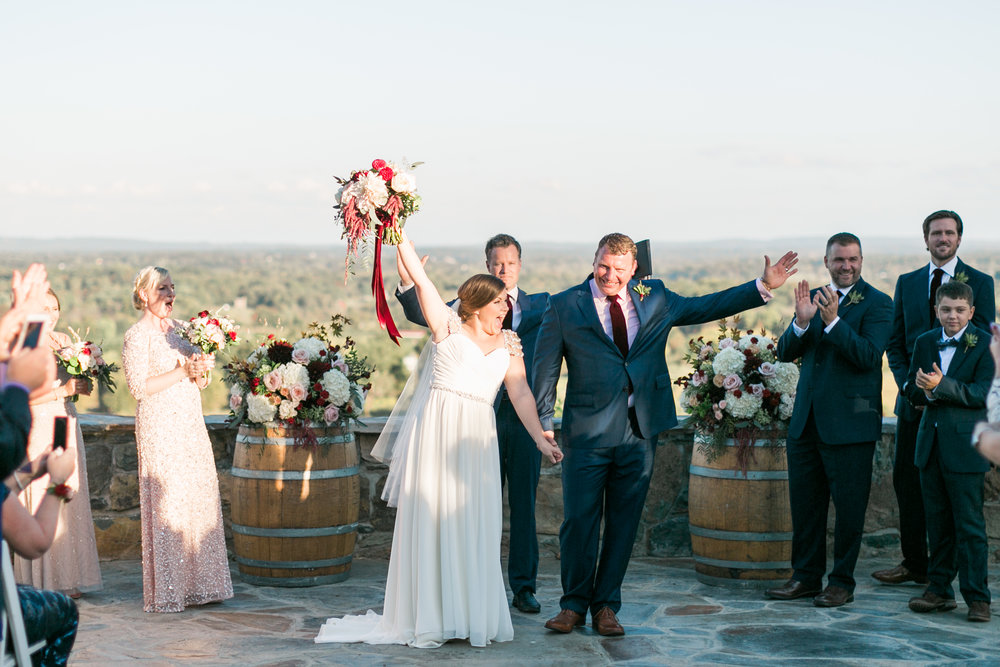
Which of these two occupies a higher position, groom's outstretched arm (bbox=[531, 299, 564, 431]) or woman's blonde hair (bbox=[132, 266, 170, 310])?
woman's blonde hair (bbox=[132, 266, 170, 310])

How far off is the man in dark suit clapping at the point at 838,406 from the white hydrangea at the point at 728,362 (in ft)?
1.36

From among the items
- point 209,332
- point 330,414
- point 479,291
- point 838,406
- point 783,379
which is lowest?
point 330,414

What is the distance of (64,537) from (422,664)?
8.71 ft

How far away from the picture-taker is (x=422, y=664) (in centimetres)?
520

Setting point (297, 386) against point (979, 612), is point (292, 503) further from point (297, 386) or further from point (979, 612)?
point (979, 612)

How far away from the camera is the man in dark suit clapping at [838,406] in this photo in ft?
20.7

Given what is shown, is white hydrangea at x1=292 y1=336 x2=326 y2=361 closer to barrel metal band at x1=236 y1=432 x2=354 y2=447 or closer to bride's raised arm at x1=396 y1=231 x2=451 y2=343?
barrel metal band at x1=236 y1=432 x2=354 y2=447

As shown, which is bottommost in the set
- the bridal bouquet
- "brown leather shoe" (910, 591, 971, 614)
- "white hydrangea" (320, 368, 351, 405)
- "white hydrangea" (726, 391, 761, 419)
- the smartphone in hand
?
"brown leather shoe" (910, 591, 971, 614)

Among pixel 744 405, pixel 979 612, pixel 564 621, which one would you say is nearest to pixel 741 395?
pixel 744 405

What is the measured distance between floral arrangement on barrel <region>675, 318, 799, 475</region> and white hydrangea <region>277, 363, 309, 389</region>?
2395mm

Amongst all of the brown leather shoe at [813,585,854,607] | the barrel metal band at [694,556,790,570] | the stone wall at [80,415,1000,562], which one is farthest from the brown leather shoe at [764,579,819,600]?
the stone wall at [80,415,1000,562]

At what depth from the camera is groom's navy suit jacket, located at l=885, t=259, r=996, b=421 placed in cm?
652

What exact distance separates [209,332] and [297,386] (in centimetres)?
69

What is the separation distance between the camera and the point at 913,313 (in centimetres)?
676
